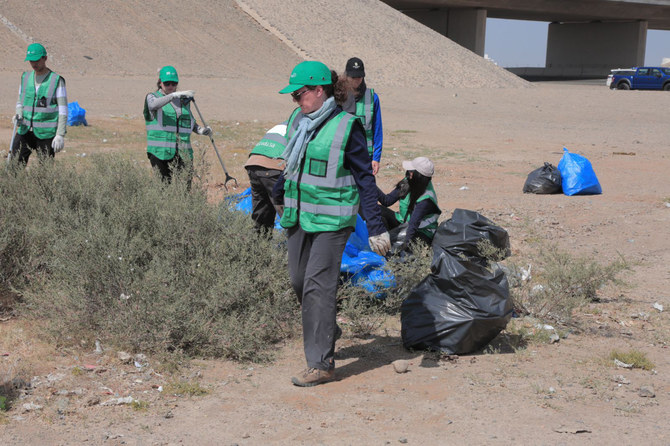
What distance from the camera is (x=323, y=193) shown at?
401 centimetres

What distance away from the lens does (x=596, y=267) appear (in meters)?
5.18

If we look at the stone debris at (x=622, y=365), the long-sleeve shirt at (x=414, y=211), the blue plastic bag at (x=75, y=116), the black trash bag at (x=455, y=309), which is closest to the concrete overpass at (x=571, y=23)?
the blue plastic bag at (x=75, y=116)

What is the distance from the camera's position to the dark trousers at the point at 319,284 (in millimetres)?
4027

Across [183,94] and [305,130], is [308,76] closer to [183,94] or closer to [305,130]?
[305,130]

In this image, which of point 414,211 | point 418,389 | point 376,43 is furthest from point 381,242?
point 376,43

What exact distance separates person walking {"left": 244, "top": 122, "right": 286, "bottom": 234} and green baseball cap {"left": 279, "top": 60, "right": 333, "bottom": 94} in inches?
46.5

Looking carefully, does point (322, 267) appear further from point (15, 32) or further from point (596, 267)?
point (15, 32)

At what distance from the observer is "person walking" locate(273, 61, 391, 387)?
13.1ft

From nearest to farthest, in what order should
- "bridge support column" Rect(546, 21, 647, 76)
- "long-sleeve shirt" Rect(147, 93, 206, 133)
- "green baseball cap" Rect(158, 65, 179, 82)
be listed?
1. "long-sleeve shirt" Rect(147, 93, 206, 133)
2. "green baseball cap" Rect(158, 65, 179, 82)
3. "bridge support column" Rect(546, 21, 647, 76)

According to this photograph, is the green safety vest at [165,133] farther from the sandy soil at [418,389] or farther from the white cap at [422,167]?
the sandy soil at [418,389]

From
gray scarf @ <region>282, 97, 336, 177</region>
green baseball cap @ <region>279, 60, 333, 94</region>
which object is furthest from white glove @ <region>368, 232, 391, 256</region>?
green baseball cap @ <region>279, 60, 333, 94</region>

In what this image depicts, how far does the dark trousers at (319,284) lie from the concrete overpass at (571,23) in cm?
4624

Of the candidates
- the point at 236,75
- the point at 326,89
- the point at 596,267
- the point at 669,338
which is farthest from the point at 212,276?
the point at 236,75

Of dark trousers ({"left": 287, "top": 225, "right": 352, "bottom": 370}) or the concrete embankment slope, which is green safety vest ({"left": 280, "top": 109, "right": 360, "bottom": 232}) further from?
the concrete embankment slope
